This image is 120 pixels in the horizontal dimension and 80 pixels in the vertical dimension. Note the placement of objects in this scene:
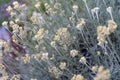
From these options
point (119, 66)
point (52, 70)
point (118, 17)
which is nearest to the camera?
point (119, 66)

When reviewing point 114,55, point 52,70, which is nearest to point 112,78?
point 114,55

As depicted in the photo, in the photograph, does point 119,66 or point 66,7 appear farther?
point 66,7

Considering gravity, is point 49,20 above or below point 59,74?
above

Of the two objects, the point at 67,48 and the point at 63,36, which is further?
the point at 67,48

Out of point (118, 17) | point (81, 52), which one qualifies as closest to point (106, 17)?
point (118, 17)

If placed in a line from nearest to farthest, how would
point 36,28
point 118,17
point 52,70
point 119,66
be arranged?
point 119,66 < point 52,70 < point 118,17 < point 36,28

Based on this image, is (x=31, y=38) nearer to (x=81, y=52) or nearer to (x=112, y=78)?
(x=81, y=52)

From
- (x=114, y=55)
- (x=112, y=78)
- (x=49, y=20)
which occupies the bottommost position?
(x=112, y=78)

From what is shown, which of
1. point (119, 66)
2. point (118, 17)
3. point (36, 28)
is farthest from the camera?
point (36, 28)

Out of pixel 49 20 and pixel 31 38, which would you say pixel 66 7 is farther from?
pixel 31 38
